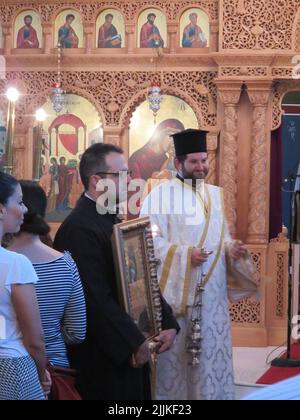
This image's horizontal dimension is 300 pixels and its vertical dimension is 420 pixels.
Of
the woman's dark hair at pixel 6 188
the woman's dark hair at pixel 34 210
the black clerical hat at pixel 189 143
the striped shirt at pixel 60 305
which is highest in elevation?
the black clerical hat at pixel 189 143

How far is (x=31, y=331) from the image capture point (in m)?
2.41

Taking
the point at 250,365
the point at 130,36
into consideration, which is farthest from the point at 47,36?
the point at 250,365

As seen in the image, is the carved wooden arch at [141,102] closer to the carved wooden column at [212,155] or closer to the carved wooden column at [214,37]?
the carved wooden column at [212,155]

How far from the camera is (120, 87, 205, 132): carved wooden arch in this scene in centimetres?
823

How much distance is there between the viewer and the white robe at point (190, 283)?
13.4 ft

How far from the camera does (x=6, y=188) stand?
2.44 meters

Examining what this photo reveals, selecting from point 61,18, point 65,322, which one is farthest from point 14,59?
point 65,322

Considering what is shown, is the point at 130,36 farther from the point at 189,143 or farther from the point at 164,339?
the point at 164,339

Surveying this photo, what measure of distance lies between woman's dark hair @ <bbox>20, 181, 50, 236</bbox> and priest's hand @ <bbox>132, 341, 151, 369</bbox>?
621 millimetres

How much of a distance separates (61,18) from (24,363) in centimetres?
661

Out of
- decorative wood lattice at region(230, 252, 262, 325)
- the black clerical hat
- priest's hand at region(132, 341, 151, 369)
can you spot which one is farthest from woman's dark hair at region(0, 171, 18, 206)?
decorative wood lattice at region(230, 252, 262, 325)

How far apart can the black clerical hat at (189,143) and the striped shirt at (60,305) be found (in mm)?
1616

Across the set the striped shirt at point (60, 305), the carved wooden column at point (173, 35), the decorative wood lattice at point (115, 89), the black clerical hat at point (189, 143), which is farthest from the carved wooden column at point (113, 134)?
the striped shirt at point (60, 305)
